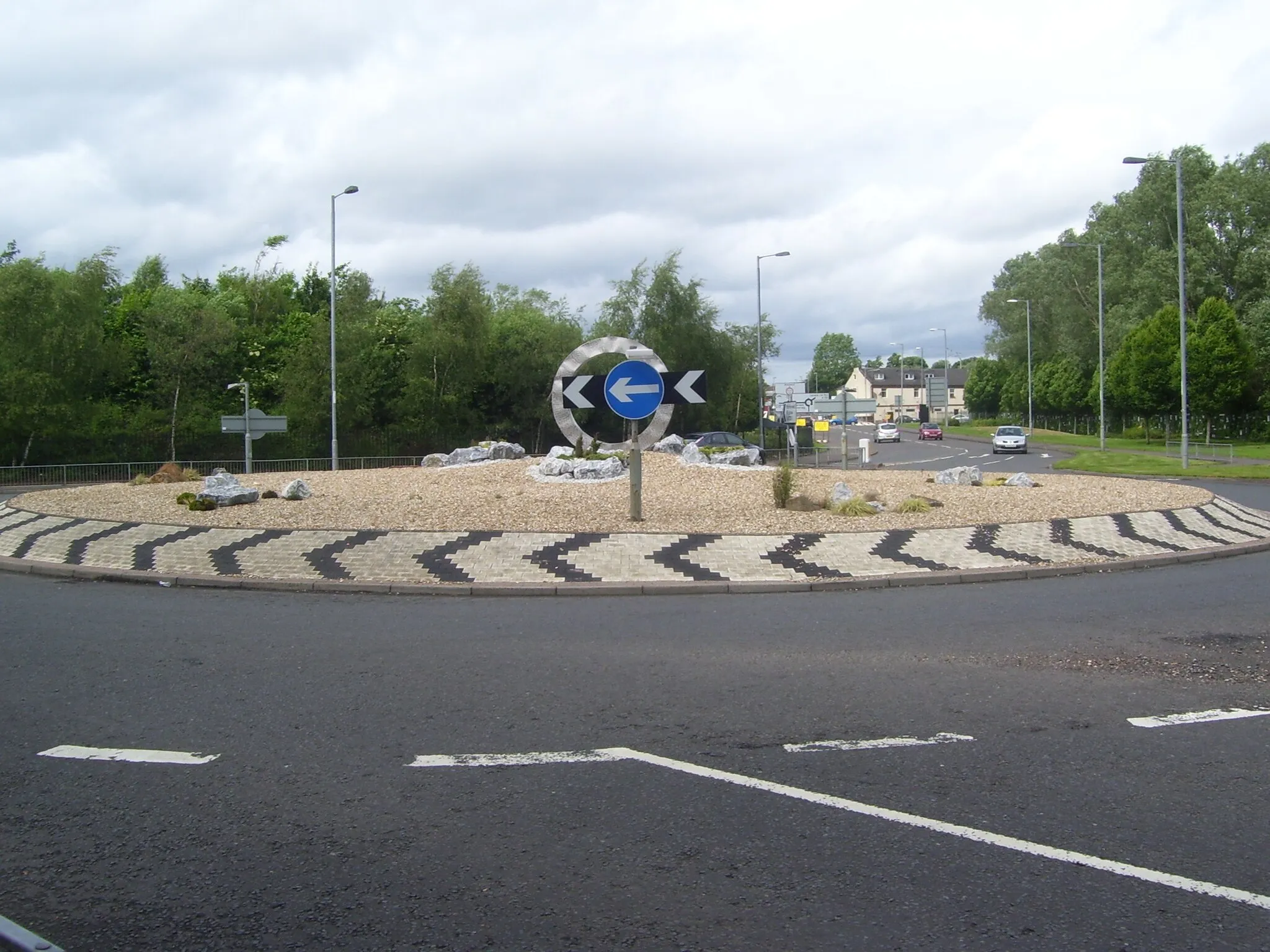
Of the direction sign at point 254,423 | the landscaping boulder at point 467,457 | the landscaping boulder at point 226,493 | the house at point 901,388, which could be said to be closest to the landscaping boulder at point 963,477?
the landscaping boulder at point 467,457

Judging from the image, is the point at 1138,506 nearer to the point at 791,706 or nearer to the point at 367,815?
the point at 791,706

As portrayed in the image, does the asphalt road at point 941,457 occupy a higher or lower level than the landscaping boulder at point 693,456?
lower

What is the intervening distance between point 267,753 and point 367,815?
1.28 metres

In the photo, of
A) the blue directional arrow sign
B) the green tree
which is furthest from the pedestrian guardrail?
the green tree

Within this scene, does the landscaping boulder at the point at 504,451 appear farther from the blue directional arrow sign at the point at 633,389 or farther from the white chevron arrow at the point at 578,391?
the blue directional arrow sign at the point at 633,389

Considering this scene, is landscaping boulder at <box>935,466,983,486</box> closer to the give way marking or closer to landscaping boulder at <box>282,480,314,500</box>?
landscaping boulder at <box>282,480,314,500</box>

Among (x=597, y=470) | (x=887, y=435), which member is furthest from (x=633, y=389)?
(x=887, y=435)

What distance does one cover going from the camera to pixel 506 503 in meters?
17.4

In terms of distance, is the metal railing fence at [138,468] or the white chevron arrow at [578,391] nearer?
the white chevron arrow at [578,391]

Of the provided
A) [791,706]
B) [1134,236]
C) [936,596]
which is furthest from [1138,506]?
[1134,236]

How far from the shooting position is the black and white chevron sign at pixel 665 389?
49.9ft

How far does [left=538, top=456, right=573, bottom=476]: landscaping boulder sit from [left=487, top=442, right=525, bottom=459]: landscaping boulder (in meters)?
4.92

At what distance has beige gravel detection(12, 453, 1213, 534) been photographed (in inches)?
599

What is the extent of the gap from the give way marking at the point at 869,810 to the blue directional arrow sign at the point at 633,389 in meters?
9.32
